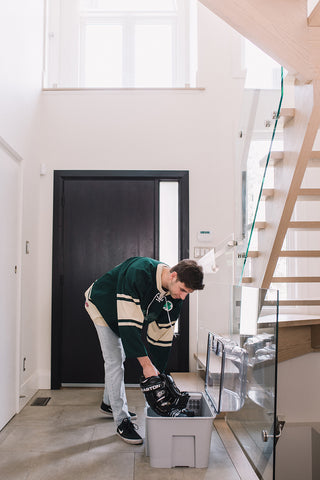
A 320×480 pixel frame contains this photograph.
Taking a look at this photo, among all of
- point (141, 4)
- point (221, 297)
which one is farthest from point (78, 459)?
→ point (141, 4)

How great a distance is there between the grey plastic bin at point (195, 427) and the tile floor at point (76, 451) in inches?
2.4

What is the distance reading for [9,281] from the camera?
10.1 ft

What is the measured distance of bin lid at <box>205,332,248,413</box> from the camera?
7.80 ft

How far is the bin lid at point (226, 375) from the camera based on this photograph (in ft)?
7.80

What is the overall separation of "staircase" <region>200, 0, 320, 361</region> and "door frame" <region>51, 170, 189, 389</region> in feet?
3.08

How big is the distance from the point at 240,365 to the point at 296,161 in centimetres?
117

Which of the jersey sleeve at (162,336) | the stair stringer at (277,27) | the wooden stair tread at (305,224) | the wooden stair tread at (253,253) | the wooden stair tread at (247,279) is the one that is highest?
the stair stringer at (277,27)

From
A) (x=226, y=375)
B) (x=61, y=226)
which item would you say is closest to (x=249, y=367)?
(x=226, y=375)

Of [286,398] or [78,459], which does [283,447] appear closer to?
[286,398]

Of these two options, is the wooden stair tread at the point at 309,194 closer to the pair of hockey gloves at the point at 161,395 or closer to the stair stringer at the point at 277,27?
the stair stringer at the point at 277,27

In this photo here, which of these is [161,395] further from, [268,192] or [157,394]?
[268,192]

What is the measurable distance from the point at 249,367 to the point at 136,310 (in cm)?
67

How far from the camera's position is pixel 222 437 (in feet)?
9.17

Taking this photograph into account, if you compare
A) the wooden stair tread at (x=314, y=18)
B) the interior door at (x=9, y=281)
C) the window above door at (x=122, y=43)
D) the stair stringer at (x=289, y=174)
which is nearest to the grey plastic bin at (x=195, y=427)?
the stair stringer at (x=289, y=174)
